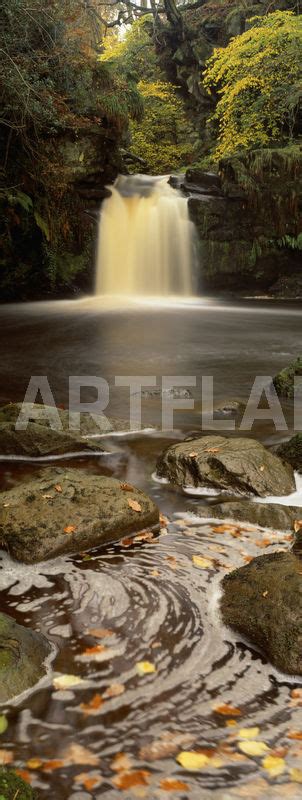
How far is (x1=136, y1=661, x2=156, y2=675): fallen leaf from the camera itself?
7.77 ft

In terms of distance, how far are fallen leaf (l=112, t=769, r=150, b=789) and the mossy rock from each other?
0.31m

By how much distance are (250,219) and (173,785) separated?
17.5 meters

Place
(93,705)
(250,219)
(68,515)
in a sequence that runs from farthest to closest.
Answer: (250,219) → (68,515) → (93,705)

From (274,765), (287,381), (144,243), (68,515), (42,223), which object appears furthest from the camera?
(144,243)

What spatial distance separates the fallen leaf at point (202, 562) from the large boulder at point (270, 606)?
28cm

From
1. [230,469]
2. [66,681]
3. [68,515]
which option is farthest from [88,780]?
[230,469]

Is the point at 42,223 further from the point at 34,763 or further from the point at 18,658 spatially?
the point at 34,763

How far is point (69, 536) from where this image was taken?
340 cm

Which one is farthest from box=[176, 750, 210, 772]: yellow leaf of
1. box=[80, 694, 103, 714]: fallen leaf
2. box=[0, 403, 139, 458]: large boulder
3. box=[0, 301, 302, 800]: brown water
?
box=[0, 403, 139, 458]: large boulder

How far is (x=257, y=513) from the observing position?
3.96m

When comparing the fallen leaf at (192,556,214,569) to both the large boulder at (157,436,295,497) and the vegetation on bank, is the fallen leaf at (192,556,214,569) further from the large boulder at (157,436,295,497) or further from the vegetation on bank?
the vegetation on bank

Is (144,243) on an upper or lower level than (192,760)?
upper

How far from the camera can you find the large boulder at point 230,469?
171 inches

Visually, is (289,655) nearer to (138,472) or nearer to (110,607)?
(110,607)
